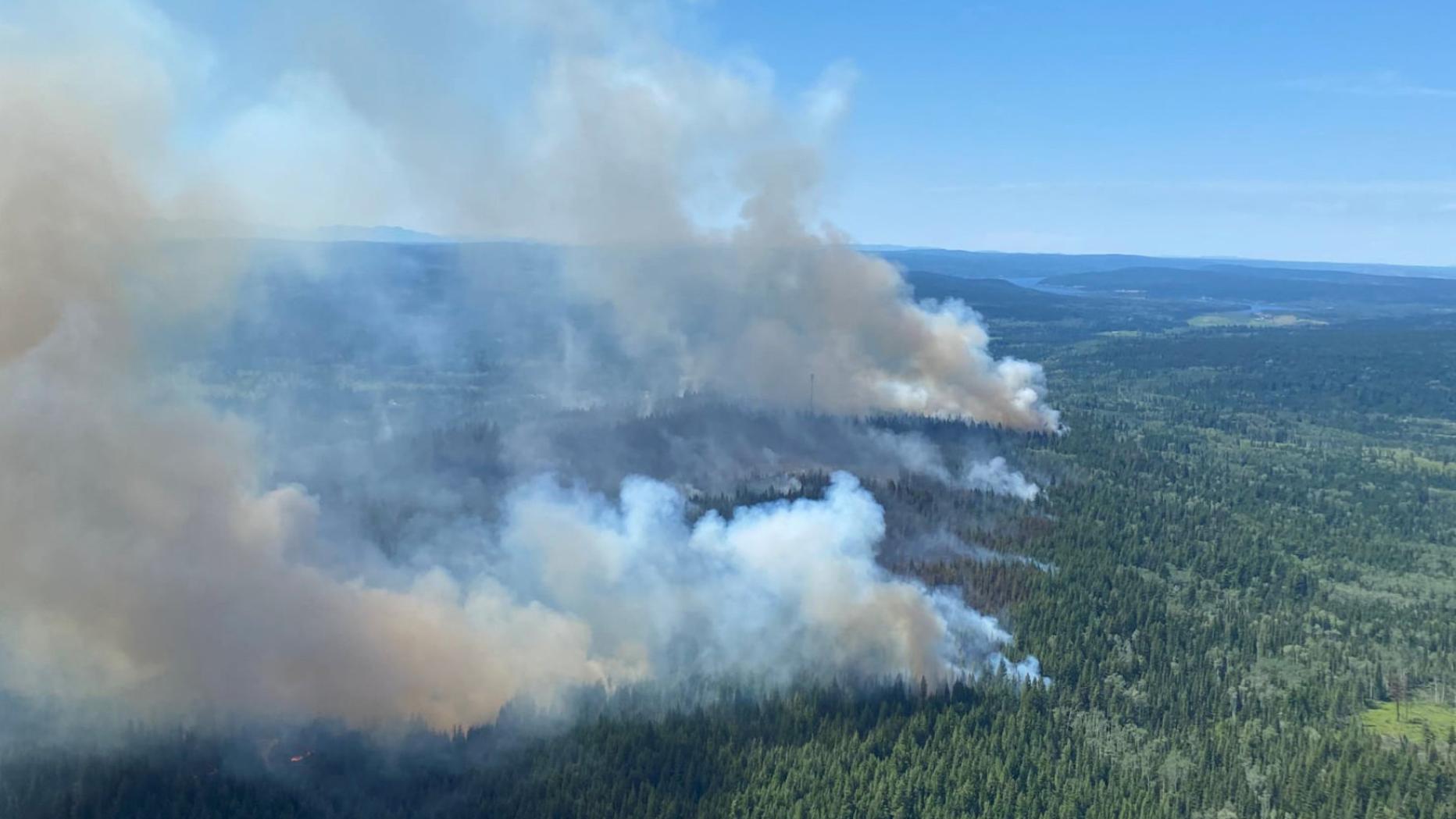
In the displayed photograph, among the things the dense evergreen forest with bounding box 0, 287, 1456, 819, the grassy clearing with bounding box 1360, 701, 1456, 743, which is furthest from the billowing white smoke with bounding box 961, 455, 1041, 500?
the grassy clearing with bounding box 1360, 701, 1456, 743

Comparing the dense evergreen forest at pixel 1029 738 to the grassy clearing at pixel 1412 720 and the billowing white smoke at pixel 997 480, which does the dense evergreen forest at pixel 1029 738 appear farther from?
the billowing white smoke at pixel 997 480

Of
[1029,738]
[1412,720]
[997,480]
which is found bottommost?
[1412,720]

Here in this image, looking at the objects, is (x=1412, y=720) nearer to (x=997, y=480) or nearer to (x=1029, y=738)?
(x=1029, y=738)

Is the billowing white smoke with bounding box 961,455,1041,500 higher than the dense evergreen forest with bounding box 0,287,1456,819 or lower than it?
higher

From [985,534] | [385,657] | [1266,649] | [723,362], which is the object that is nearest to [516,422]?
[723,362]

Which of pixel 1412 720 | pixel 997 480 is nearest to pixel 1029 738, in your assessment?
pixel 1412 720

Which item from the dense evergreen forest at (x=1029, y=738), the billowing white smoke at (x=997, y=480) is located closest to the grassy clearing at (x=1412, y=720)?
the dense evergreen forest at (x=1029, y=738)

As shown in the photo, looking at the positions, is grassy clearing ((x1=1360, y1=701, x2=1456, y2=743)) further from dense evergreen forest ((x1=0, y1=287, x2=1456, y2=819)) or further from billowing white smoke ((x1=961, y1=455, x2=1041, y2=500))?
billowing white smoke ((x1=961, y1=455, x2=1041, y2=500))

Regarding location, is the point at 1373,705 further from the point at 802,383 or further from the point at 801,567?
the point at 802,383
